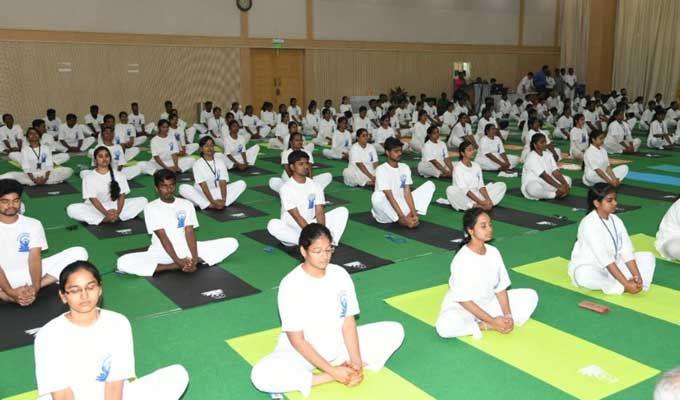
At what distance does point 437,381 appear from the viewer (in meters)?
3.90

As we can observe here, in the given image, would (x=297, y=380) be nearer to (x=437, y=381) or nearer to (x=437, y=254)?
(x=437, y=381)

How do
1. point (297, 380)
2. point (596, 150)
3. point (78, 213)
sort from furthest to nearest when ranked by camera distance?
point (596, 150) < point (78, 213) < point (297, 380)

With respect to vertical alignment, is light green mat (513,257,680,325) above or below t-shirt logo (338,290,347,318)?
below

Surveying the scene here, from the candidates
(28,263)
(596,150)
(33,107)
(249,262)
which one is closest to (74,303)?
(28,263)

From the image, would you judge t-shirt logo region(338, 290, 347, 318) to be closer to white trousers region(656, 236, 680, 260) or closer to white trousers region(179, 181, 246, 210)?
white trousers region(656, 236, 680, 260)

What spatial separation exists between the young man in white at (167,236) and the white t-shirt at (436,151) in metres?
5.68

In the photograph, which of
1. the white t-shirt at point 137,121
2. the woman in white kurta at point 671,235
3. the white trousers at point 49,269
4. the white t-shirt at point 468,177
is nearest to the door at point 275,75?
the white t-shirt at point 137,121

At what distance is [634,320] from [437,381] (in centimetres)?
190

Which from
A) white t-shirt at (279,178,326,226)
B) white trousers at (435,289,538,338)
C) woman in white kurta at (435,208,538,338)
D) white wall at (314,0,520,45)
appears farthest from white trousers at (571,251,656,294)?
white wall at (314,0,520,45)

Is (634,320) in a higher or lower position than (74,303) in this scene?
lower

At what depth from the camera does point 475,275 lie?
425cm

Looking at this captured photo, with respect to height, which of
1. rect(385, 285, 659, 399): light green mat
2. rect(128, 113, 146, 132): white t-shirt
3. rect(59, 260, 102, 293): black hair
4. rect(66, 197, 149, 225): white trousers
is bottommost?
rect(385, 285, 659, 399): light green mat

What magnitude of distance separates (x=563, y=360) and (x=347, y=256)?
285 cm

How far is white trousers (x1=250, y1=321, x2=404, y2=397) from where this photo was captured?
3621 mm
